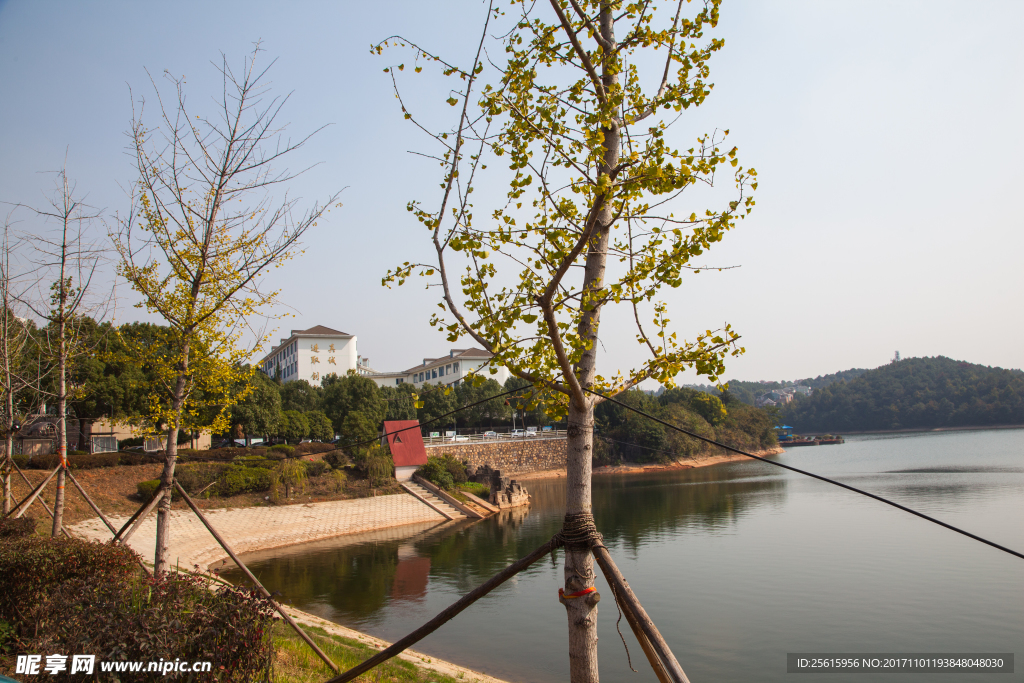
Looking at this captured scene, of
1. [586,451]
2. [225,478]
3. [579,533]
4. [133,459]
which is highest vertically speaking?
[586,451]

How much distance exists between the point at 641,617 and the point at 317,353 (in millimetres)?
57050

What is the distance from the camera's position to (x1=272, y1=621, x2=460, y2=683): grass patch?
5.67 metres

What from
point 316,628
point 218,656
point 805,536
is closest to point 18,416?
point 316,628

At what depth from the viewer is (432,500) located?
2475 centimetres

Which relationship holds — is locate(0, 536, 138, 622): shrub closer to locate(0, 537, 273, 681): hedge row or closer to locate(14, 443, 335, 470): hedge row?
locate(0, 537, 273, 681): hedge row

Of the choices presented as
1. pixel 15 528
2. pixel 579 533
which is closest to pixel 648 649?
pixel 579 533

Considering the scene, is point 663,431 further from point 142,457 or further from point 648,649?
point 648,649

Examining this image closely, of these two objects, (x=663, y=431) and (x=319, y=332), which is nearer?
(x=663, y=431)

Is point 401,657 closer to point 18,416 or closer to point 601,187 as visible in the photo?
point 18,416

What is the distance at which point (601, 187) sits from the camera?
2.48 m

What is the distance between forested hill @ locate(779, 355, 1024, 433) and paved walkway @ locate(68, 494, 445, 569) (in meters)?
51.3

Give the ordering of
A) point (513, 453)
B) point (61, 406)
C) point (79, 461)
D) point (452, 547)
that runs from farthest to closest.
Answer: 1. point (513, 453)
2. point (79, 461)
3. point (452, 547)
4. point (61, 406)

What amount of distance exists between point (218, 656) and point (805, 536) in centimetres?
1816

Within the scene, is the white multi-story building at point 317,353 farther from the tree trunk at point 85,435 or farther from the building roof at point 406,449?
the tree trunk at point 85,435
